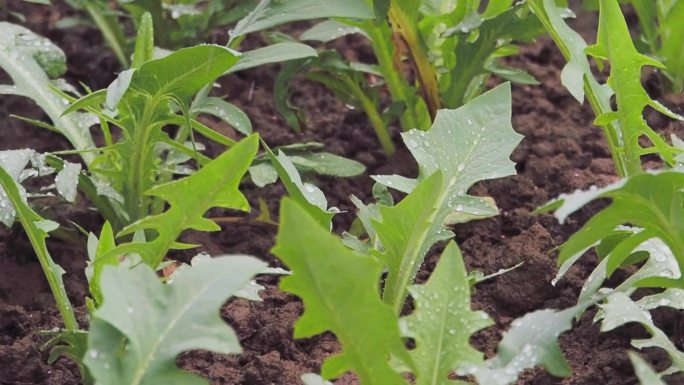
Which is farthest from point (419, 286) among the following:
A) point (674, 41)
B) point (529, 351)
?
point (674, 41)

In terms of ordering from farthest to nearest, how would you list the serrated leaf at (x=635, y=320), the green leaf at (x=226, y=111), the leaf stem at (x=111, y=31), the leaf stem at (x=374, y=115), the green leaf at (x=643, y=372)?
the leaf stem at (x=111, y=31)
the leaf stem at (x=374, y=115)
the green leaf at (x=226, y=111)
the serrated leaf at (x=635, y=320)
the green leaf at (x=643, y=372)

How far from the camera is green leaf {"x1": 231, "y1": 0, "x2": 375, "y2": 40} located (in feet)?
5.41

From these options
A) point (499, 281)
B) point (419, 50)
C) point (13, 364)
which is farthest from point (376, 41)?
point (13, 364)

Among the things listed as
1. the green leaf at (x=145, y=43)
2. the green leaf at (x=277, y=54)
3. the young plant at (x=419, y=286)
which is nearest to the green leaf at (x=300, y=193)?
the young plant at (x=419, y=286)

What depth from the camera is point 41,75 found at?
1845mm

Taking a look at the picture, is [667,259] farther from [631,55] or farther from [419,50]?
[419,50]

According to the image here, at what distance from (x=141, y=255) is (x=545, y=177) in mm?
873

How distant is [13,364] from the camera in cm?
149

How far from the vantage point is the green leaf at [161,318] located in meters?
1.10

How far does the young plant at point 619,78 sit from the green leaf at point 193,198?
0.54 metres

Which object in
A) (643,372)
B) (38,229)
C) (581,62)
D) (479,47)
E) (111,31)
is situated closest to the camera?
(643,372)

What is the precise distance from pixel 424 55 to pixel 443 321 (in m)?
0.80

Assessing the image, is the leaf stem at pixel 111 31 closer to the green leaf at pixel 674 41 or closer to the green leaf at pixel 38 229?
the green leaf at pixel 38 229

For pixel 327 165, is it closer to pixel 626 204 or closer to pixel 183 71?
pixel 183 71
